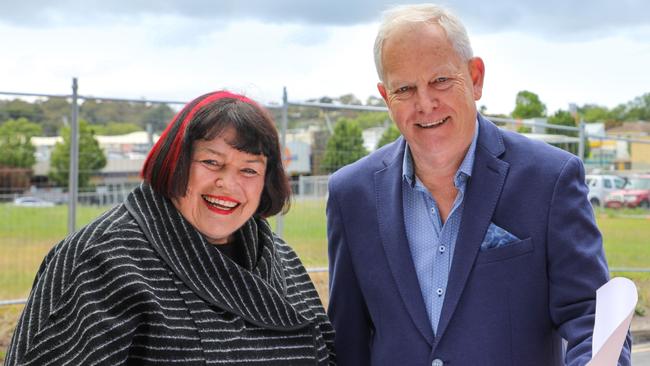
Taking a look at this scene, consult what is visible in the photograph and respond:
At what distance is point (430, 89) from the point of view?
107 inches

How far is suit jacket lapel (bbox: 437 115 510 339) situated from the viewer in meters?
2.70

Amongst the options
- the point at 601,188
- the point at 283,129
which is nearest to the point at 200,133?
the point at 283,129

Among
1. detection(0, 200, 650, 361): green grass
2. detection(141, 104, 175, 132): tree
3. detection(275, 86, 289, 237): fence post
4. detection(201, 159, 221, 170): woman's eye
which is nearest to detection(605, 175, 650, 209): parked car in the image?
detection(0, 200, 650, 361): green grass

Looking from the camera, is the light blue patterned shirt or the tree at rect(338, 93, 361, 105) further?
the tree at rect(338, 93, 361, 105)

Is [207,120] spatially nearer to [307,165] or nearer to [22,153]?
[22,153]

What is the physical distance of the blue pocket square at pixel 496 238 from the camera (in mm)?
2705

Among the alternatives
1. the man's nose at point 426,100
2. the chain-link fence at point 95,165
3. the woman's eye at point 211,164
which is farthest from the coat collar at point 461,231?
the chain-link fence at point 95,165

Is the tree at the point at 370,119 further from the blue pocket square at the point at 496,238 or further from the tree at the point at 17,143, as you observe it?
the blue pocket square at the point at 496,238

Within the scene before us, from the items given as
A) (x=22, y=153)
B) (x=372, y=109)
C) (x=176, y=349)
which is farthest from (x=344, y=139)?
(x=176, y=349)

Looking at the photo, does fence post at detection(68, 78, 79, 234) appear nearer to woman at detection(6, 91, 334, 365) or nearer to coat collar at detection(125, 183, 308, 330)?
woman at detection(6, 91, 334, 365)

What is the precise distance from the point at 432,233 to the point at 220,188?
0.73 meters

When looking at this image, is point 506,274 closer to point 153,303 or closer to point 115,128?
point 153,303

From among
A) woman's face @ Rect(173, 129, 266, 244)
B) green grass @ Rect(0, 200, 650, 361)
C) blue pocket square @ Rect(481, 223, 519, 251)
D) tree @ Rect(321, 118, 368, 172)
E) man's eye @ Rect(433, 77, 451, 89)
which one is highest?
man's eye @ Rect(433, 77, 451, 89)

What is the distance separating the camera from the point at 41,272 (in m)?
2.52
